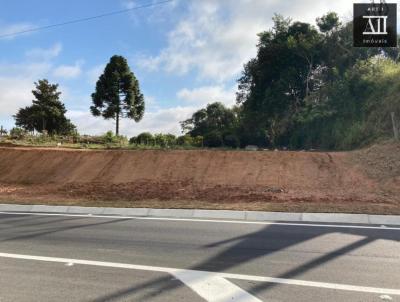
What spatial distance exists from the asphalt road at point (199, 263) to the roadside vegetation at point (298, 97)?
13.3 meters

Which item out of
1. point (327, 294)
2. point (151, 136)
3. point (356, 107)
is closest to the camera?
point (327, 294)

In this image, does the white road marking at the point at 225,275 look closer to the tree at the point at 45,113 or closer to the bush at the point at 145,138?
the bush at the point at 145,138

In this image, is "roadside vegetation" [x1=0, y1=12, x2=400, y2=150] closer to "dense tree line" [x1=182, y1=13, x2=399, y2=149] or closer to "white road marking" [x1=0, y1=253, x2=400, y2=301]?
"dense tree line" [x1=182, y1=13, x2=399, y2=149]

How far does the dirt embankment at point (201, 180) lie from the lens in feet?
43.5

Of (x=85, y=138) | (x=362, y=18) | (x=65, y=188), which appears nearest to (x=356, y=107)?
(x=362, y=18)

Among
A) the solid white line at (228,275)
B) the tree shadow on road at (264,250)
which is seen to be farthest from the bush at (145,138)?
the solid white line at (228,275)

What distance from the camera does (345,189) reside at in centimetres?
1423

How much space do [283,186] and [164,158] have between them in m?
6.26

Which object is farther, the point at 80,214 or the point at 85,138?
the point at 85,138

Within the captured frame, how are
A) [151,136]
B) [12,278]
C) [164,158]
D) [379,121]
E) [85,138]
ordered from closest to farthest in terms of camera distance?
[12,278]
[164,158]
[379,121]
[85,138]
[151,136]

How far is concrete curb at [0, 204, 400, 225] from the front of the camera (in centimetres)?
1013

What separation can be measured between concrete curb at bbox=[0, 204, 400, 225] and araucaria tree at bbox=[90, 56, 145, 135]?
25692mm

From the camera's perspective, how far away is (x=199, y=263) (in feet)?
21.1

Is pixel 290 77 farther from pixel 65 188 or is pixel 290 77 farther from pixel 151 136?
pixel 65 188
